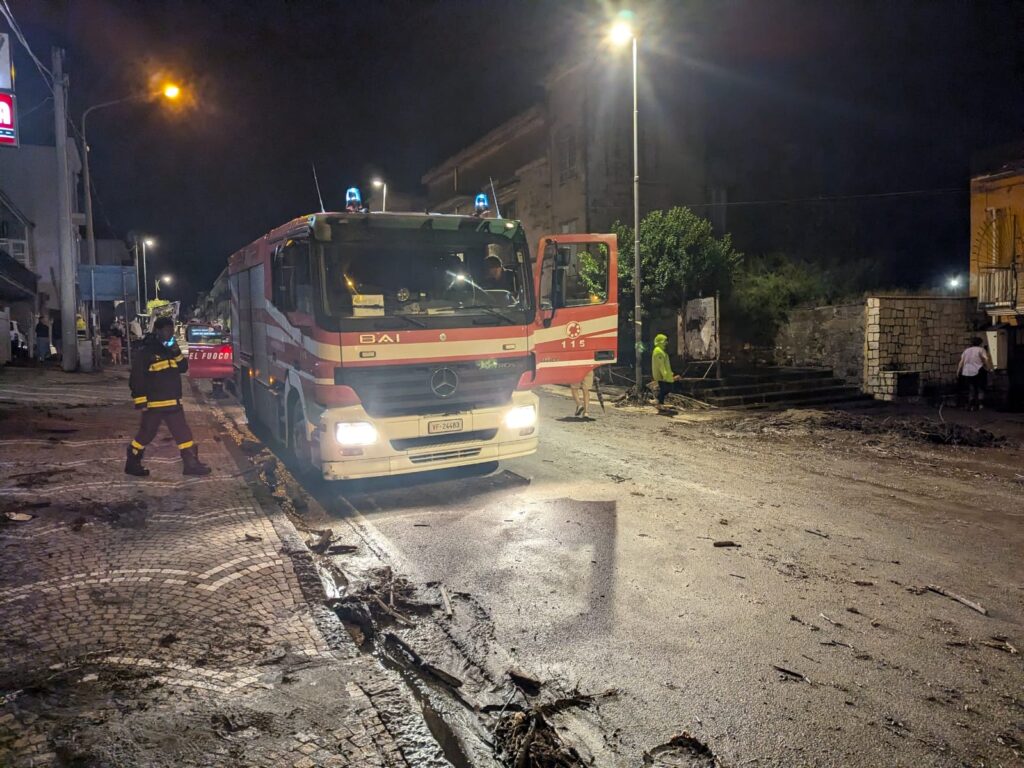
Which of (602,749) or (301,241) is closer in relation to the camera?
(602,749)

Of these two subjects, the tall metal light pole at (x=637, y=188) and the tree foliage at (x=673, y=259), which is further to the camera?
the tree foliage at (x=673, y=259)

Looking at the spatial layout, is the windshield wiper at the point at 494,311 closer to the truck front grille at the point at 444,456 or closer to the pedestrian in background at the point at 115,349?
the truck front grille at the point at 444,456

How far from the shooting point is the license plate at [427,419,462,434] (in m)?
7.22

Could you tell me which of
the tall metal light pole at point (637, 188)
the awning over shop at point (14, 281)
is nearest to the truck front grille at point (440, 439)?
the tall metal light pole at point (637, 188)

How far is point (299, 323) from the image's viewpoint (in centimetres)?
736

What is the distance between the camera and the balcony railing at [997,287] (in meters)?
18.0

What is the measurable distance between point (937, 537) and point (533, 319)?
14.5 feet

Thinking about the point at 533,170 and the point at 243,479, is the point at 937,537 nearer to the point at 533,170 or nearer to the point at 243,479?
the point at 243,479

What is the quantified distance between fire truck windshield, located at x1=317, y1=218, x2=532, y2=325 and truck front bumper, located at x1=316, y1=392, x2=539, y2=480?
3.35 ft

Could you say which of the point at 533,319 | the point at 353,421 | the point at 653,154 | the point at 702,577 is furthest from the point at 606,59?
the point at 702,577

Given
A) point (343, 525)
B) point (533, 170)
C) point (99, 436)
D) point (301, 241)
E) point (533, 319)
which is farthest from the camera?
point (533, 170)

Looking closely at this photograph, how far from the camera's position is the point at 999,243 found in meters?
18.8

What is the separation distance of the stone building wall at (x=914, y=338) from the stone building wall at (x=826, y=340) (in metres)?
0.33

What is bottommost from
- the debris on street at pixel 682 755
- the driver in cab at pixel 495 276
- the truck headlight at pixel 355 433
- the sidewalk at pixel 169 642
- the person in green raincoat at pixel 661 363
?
the debris on street at pixel 682 755
